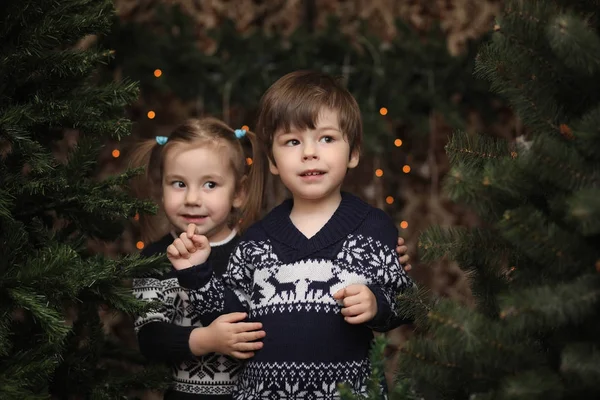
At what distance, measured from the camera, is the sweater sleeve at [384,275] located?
190 centimetres

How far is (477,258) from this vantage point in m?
1.53

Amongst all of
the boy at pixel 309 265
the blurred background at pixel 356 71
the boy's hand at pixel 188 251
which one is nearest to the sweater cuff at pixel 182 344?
the boy at pixel 309 265

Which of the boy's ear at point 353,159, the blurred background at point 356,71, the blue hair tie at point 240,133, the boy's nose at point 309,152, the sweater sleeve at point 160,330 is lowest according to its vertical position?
the sweater sleeve at point 160,330

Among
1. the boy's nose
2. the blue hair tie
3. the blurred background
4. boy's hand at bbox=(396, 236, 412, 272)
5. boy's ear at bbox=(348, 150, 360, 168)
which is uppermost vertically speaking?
the blurred background

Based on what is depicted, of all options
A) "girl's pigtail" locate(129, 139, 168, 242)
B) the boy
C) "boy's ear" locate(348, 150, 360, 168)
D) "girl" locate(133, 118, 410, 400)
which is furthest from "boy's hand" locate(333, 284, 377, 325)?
"girl's pigtail" locate(129, 139, 168, 242)

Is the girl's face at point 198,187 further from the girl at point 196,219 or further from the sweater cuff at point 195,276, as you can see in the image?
the sweater cuff at point 195,276

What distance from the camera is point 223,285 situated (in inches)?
80.7

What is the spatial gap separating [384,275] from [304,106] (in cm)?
47

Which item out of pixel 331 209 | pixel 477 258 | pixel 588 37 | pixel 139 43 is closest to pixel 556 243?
pixel 477 258

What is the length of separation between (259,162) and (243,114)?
4.51ft

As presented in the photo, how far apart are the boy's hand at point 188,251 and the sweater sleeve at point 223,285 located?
0.10 ft

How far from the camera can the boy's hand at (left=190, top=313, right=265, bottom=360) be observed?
1.93 metres

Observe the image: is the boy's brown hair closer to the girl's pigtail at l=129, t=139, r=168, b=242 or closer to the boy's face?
the boy's face

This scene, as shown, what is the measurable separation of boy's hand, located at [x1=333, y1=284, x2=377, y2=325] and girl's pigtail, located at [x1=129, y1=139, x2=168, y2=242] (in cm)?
85
